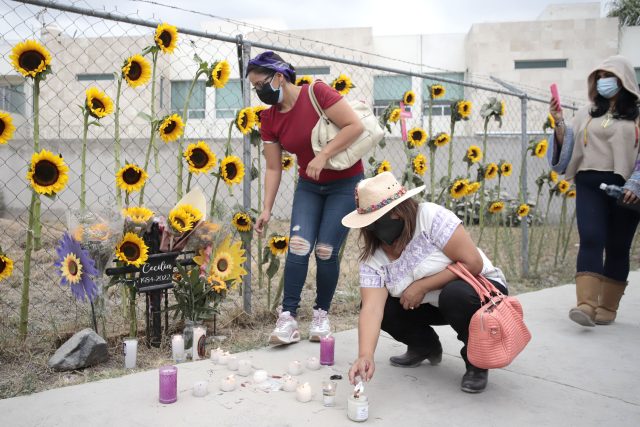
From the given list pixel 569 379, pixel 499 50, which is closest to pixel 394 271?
pixel 569 379

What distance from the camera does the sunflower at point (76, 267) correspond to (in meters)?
2.97

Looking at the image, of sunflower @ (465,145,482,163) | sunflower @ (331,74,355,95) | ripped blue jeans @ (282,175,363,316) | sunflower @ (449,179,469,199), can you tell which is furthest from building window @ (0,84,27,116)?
sunflower @ (465,145,482,163)

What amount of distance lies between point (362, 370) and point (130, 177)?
1.68 m

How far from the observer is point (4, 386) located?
268 centimetres

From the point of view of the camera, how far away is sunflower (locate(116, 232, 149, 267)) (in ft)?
10.0

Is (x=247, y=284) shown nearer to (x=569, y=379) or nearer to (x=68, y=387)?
(x=68, y=387)

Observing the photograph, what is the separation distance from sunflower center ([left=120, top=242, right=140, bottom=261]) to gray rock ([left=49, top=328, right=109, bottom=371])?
433mm

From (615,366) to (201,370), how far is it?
7.19 ft

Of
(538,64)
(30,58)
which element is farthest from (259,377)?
(538,64)

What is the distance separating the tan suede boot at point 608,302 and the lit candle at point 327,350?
2092 mm

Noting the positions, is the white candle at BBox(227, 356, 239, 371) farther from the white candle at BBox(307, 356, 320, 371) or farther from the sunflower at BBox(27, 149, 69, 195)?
the sunflower at BBox(27, 149, 69, 195)

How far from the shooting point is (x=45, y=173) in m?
2.87

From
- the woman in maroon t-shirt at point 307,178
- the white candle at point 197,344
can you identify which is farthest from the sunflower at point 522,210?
the white candle at point 197,344

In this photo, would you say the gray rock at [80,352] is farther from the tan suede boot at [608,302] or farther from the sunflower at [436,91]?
the sunflower at [436,91]
